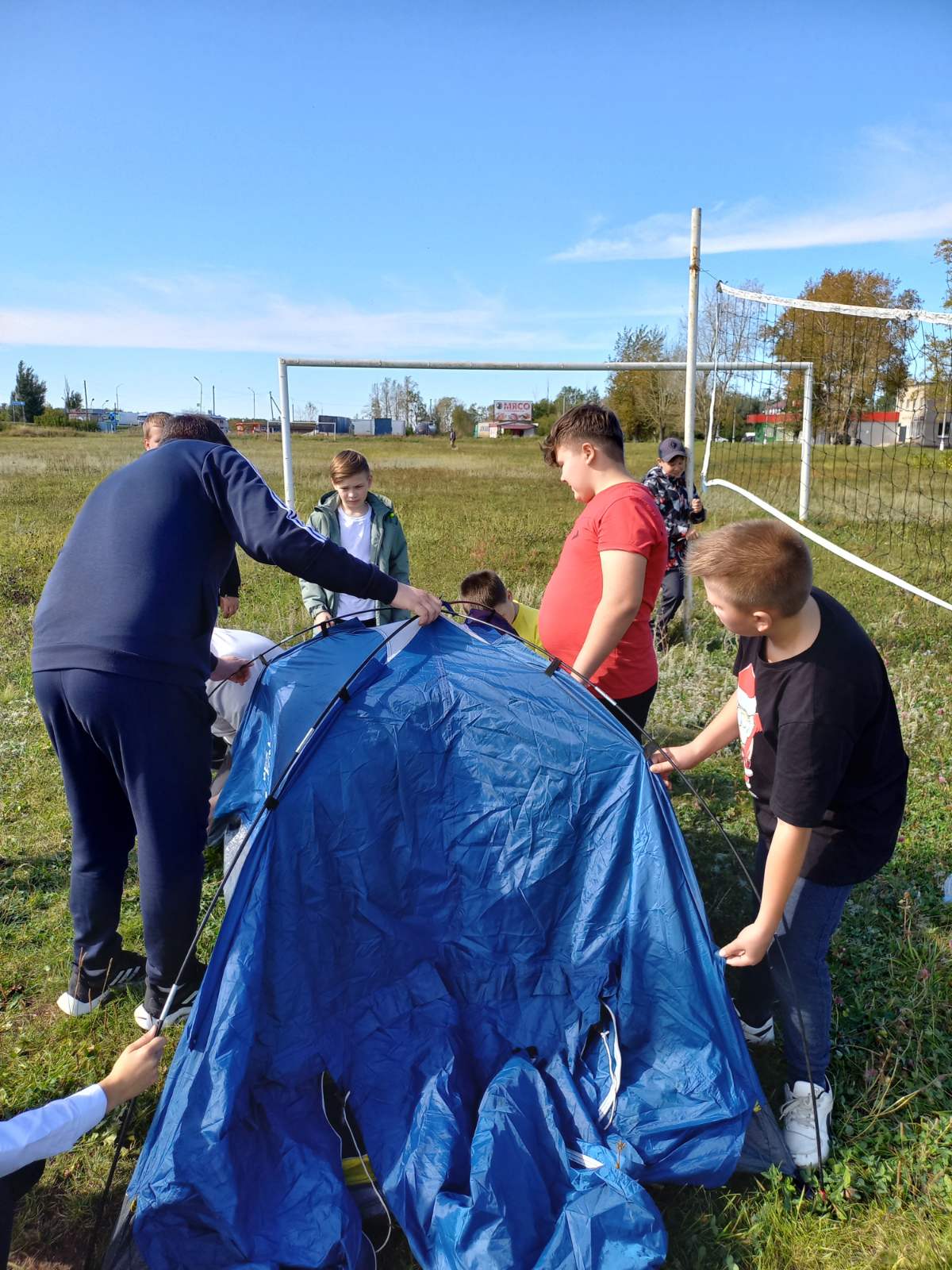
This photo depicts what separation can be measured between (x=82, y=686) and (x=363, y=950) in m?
1.10

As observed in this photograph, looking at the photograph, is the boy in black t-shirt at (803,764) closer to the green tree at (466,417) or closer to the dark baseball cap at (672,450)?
the dark baseball cap at (672,450)

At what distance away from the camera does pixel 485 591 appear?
3658 mm

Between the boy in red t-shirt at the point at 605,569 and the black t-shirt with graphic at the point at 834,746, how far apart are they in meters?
0.52

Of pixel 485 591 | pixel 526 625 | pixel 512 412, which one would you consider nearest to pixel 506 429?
pixel 512 412

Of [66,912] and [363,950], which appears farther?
[66,912]

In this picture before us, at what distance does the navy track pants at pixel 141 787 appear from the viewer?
2.34m

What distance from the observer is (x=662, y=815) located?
2369 millimetres

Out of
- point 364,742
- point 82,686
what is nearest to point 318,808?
point 364,742

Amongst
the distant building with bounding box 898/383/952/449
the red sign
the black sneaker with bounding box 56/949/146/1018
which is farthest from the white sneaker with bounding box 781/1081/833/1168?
the red sign

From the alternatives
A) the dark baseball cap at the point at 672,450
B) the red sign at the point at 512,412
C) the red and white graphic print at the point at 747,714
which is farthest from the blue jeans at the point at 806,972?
the red sign at the point at 512,412

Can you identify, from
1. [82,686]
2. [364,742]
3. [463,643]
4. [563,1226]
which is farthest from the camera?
[463,643]

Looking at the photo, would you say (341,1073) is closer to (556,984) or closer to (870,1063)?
(556,984)

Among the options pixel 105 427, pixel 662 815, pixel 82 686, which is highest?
pixel 105 427

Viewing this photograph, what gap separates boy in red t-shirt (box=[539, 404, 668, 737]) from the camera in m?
2.66
